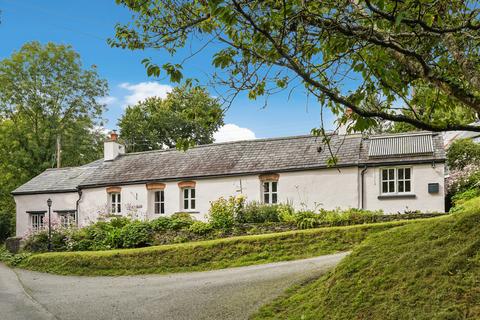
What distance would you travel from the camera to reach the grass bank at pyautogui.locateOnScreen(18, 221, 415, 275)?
44.0ft

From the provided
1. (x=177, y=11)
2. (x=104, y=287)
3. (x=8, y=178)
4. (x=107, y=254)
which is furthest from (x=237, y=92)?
(x=8, y=178)

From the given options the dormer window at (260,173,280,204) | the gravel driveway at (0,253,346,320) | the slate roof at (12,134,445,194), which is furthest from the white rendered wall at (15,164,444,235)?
the gravel driveway at (0,253,346,320)

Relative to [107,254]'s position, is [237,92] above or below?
above

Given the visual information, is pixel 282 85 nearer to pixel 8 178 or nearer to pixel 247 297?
pixel 247 297

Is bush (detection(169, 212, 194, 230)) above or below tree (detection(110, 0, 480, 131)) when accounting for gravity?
below

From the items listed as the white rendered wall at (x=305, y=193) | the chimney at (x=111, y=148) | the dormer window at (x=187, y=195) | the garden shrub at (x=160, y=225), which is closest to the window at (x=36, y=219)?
the white rendered wall at (x=305, y=193)

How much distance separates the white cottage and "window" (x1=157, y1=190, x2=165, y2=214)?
0.06 m

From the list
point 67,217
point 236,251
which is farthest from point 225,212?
point 67,217

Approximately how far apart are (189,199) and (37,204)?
11.5m

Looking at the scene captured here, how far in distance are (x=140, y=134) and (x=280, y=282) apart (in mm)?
41916

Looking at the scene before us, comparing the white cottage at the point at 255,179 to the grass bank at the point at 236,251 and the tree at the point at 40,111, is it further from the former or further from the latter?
the tree at the point at 40,111

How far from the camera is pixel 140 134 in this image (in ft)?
160

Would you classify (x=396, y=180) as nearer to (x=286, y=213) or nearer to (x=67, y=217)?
(x=286, y=213)

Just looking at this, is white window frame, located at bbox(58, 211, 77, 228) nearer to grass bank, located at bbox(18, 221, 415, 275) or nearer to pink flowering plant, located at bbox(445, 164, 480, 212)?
grass bank, located at bbox(18, 221, 415, 275)
